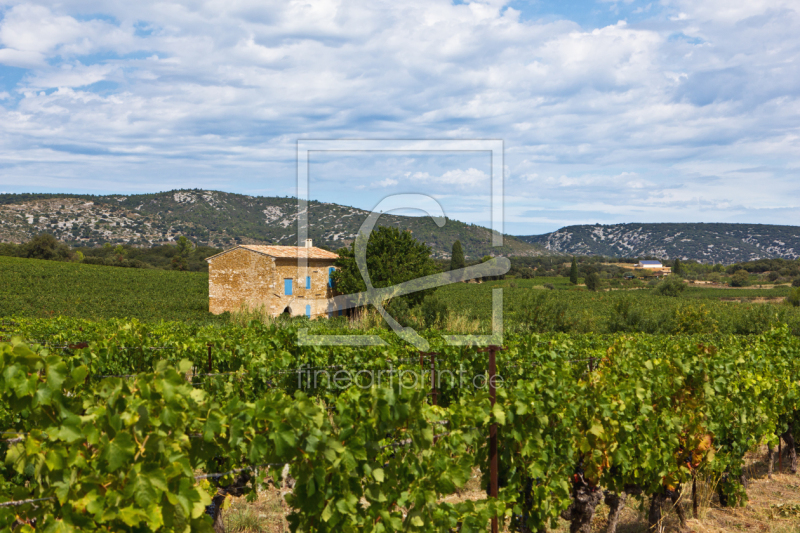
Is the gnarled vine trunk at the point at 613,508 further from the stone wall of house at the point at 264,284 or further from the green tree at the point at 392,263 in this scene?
the stone wall of house at the point at 264,284

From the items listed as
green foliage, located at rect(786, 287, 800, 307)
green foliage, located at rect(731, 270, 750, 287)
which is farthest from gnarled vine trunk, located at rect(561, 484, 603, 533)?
green foliage, located at rect(731, 270, 750, 287)

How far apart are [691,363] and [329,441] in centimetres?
443

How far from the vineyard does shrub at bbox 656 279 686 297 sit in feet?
183

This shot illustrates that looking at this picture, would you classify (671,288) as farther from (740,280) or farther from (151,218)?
(151,218)

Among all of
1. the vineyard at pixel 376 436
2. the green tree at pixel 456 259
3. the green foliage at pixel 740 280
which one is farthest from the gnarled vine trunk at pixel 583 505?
the green foliage at pixel 740 280

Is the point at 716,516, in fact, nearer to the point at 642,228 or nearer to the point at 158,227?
the point at 158,227

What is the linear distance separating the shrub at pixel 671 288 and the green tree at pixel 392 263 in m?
40.9

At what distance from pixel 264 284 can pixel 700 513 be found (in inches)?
989

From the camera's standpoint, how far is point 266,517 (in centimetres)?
525

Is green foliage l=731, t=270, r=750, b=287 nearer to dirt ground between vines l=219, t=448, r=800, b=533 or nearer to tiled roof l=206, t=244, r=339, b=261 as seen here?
tiled roof l=206, t=244, r=339, b=261

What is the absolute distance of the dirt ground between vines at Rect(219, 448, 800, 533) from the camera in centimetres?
509

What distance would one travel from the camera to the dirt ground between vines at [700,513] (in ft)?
16.7

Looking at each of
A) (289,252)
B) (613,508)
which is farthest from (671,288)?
(613,508)

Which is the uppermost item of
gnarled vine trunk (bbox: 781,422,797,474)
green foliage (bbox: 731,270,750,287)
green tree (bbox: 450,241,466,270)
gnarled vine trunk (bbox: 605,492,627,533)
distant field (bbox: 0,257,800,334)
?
green tree (bbox: 450,241,466,270)
